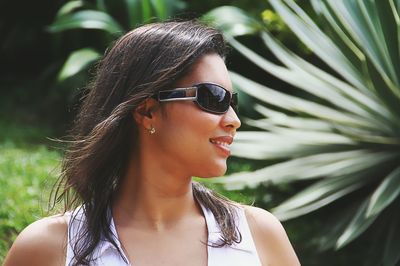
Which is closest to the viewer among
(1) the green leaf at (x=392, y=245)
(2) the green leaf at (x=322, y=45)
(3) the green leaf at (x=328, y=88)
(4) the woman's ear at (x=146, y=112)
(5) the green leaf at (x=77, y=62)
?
(4) the woman's ear at (x=146, y=112)

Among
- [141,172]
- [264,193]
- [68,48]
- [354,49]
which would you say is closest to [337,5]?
[354,49]

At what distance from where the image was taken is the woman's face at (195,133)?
253 centimetres

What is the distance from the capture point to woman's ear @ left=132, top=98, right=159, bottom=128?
8.48ft

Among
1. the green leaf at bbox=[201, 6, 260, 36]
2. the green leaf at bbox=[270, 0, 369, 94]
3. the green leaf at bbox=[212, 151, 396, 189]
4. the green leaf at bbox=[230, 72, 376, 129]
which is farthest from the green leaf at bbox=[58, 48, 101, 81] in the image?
the green leaf at bbox=[212, 151, 396, 189]

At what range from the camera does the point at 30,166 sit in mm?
6129

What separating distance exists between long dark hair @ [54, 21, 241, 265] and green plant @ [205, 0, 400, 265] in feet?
7.49

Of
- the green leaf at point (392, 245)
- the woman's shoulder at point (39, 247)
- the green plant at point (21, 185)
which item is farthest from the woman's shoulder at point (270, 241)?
the green leaf at point (392, 245)

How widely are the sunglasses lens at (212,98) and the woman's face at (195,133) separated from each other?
0.02 meters

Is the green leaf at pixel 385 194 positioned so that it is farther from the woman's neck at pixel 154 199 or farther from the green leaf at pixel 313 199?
the woman's neck at pixel 154 199

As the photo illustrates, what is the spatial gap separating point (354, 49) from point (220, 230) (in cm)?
268

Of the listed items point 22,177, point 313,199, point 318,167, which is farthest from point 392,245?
point 22,177

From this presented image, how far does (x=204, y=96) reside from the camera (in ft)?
8.29

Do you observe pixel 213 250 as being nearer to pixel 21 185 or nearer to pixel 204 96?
pixel 204 96

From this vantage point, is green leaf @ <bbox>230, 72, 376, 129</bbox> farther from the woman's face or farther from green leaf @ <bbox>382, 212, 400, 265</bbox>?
the woman's face
